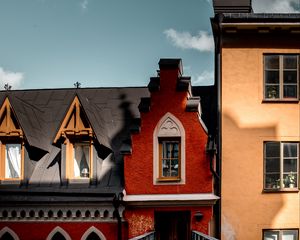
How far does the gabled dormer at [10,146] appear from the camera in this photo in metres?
19.5

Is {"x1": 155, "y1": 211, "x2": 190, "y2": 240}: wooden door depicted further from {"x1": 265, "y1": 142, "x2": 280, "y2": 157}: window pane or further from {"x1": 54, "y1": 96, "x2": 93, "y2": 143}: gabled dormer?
{"x1": 54, "y1": 96, "x2": 93, "y2": 143}: gabled dormer

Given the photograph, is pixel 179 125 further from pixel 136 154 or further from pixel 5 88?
pixel 5 88

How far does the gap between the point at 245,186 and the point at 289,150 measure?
2.14m

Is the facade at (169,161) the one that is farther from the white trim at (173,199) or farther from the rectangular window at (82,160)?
the rectangular window at (82,160)

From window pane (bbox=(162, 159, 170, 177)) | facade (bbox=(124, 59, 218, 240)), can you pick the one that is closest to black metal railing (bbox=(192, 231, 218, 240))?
facade (bbox=(124, 59, 218, 240))

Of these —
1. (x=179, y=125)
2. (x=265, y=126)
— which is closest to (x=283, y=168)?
(x=265, y=126)

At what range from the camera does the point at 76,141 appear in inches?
769

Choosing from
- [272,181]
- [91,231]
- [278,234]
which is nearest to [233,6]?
[272,181]

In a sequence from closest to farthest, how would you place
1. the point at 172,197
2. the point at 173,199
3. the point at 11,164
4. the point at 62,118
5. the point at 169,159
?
the point at 173,199 < the point at 172,197 < the point at 169,159 < the point at 11,164 < the point at 62,118

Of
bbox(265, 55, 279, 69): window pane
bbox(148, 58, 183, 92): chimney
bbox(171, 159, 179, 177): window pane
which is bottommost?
bbox(171, 159, 179, 177): window pane

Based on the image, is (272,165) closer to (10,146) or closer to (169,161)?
(169,161)

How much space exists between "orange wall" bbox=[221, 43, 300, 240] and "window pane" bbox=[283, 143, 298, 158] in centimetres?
27

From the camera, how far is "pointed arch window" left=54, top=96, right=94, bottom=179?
754 inches

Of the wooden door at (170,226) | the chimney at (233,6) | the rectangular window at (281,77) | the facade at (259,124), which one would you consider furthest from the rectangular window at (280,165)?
the chimney at (233,6)
